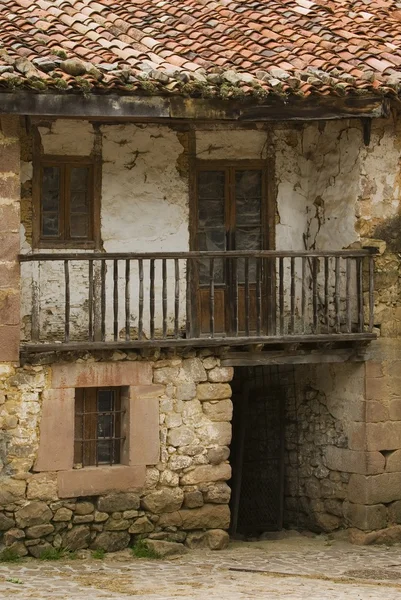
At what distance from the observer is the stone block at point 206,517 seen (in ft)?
44.4

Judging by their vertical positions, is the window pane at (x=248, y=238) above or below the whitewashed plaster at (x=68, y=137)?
below

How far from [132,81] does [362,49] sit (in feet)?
9.12

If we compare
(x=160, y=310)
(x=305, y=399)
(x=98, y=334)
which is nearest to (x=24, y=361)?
(x=98, y=334)

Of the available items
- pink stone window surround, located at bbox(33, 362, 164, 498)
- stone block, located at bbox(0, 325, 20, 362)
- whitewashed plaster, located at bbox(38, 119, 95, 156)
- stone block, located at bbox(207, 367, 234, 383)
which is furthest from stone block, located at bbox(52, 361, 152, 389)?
whitewashed plaster, located at bbox(38, 119, 95, 156)

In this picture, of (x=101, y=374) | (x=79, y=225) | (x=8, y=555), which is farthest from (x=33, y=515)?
(x=79, y=225)

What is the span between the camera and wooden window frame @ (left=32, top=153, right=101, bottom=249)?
1360 cm

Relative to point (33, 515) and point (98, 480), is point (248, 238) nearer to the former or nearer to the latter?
point (98, 480)

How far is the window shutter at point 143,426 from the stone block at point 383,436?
2402mm

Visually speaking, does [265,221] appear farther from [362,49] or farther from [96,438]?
[96,438]

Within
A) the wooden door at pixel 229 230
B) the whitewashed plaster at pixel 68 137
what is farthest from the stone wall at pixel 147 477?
the whitewashed plaster at pixel 68 137

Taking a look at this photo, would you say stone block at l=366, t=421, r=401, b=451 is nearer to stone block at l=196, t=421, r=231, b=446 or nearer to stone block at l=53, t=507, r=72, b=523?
stone block at l=196, t=421, r=231, b=446

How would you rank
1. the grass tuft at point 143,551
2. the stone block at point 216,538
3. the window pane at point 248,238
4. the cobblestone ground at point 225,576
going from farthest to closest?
1. the window pane at point 248,238
2. the stone block at point 216,538
3. the grass tuft at point 143,551
4. the cobblestone ground at point 225,576

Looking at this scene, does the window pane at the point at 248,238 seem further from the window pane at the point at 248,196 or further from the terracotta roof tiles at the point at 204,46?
the terracotta roof tiles at the point at 204,46

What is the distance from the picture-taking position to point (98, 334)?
1346 centimetres
